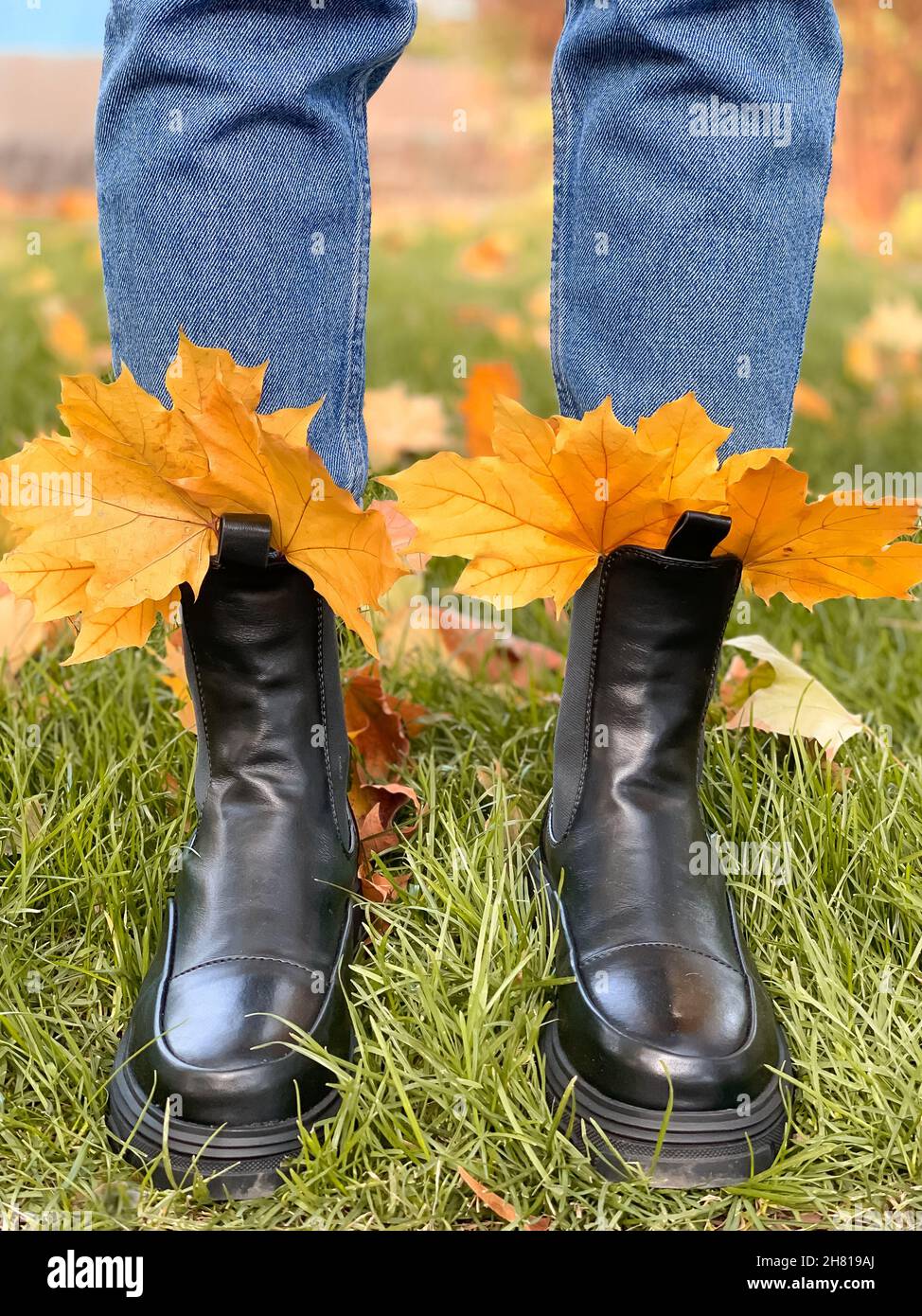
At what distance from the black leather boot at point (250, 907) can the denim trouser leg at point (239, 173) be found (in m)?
0.17

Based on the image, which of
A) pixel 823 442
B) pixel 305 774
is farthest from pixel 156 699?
pixel 823 442

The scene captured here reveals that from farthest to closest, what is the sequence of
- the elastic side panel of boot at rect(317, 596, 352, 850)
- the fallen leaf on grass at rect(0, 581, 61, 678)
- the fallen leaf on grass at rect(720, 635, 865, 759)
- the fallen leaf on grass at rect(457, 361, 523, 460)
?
the fallen leaf on grass at rect(457, 361, 523, 460)
the fallen leaf on grass at rect(0, 581, 61, 678)
the fallen leaf on grass at rect(720, 635, 865, 759)
the elastic side panel of boot at rect(317, 596, 352, 850)

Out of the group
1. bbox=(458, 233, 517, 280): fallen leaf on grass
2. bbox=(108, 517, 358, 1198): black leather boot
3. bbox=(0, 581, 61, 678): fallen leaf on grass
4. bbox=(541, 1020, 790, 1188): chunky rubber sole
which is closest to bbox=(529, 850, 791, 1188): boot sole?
bbox=(541, 1020, 790, 1188): chunky rubber sole

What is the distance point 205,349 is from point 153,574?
17 centimetres

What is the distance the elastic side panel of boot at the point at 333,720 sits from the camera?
1.00 m

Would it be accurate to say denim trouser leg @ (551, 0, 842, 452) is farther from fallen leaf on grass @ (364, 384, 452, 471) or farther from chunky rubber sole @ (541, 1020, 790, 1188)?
fallen leaf on grass @ (364, 384, 452, 471)

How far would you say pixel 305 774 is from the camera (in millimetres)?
991

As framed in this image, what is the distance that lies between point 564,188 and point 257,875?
615mm

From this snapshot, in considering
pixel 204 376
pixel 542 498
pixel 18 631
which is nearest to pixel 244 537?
pixel 204 376

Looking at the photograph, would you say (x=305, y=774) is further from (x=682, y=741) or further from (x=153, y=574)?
(x=682, y=741)

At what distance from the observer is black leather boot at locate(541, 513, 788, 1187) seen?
84cm

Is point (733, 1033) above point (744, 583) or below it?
below

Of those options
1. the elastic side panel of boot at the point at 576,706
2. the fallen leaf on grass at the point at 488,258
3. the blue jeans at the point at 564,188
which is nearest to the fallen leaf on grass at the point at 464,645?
the elastic side panel of boot at the point at 576,706

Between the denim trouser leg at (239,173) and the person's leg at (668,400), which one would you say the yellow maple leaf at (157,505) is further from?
the person's leg at (668,400)
